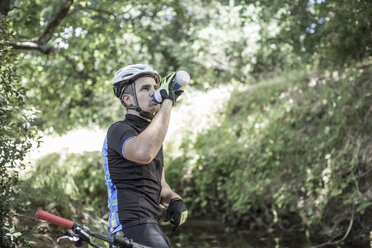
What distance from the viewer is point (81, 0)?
902 cm

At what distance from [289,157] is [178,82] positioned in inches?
219

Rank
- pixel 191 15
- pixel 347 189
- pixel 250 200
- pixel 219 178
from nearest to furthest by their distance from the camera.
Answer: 1. pixel 347 189
2. pixel 250 200
3. pixel 219 178
4. pixel 191 15

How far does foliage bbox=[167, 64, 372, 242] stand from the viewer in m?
6.79

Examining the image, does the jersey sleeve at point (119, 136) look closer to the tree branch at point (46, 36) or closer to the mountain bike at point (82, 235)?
the mountain bike at point (82, 235)

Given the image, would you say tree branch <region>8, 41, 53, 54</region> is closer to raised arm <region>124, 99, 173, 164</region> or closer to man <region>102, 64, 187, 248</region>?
man <region>102, 64, 187, 248</region>

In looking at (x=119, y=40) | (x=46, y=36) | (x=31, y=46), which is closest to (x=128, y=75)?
(x=31, y=46)

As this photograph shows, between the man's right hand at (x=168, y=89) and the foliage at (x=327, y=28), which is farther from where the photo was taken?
the foliage at (x=327, y=28)

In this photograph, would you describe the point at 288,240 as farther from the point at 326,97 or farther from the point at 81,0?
the point at 81,0

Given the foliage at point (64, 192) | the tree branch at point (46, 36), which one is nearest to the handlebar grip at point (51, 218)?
the foliage at point (64, 192)

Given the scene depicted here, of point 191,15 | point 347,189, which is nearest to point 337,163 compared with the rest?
point 347,189

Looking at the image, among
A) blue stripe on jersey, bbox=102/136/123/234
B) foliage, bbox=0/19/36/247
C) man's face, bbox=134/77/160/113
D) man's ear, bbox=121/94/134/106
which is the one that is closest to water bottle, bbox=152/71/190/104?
man's face, bbox=134/77/160/113

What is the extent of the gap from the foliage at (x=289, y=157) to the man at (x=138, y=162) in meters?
4.28

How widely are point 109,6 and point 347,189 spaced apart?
5767 millimetres

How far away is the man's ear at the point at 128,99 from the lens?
9.87 ft
